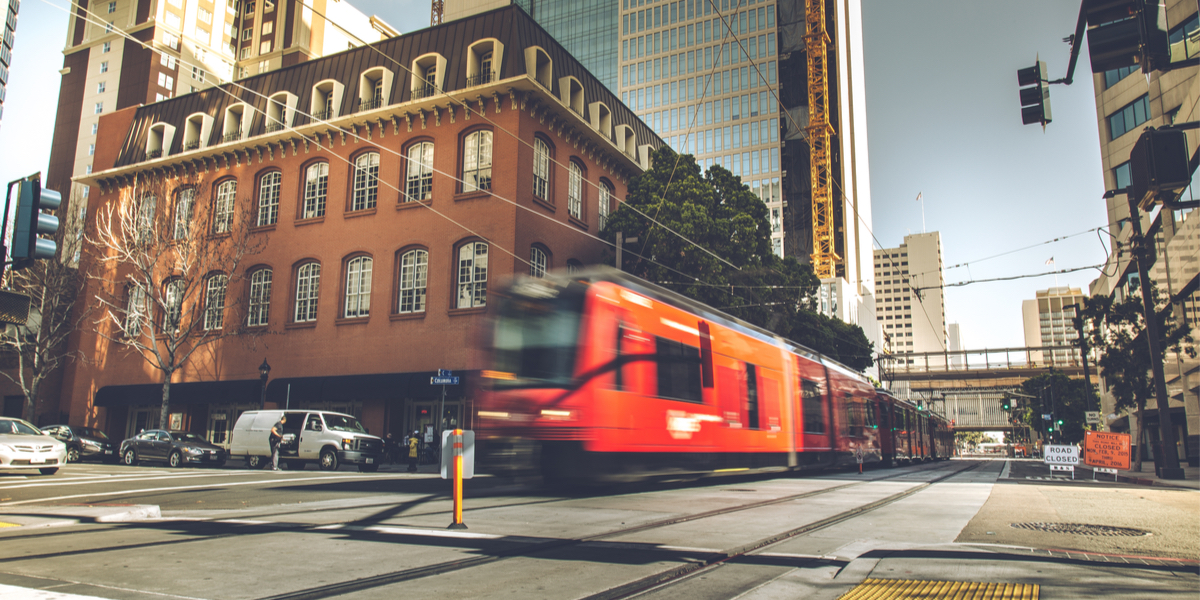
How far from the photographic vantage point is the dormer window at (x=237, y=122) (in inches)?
1361

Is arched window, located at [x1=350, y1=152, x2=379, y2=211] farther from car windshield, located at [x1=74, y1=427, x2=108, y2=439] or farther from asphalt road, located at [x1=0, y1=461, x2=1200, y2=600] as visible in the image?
asphalt road, located at [x1=0, y1=461, x2=1200, y2=600]

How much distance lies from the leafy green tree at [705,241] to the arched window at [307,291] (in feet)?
42.8

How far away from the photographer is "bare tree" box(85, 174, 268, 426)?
30.7 meters

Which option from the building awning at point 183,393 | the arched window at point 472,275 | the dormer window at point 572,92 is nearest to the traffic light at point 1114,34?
the arched window at point 472,275

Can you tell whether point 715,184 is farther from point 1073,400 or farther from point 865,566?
point 1073,400

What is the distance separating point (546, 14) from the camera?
3967 inches

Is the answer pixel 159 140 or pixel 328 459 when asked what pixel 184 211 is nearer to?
pixel 159 140

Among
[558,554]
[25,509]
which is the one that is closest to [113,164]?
[25,509]

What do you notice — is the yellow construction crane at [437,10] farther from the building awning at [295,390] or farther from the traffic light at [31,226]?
the traffic light at [31,226]

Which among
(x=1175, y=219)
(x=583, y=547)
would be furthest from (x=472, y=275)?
(x=1175, y=219)

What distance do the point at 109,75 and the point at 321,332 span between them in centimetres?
5342

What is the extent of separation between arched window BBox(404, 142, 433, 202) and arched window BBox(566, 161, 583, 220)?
5.90 metres

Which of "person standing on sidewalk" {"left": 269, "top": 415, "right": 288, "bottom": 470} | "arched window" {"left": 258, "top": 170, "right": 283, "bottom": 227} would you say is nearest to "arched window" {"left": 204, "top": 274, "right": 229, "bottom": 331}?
"arched window" {"left": 258, "top": 170, "right": 283, "bottom": 227}

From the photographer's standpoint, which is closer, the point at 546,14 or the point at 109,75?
the point at 109,75
